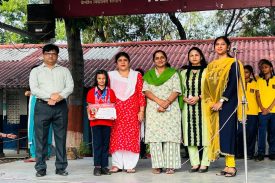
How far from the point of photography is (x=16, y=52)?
16.2 metres

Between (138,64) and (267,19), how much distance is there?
10.3 m

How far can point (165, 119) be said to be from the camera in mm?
A: 6004

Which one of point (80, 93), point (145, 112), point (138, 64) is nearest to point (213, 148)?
point (145, 112)

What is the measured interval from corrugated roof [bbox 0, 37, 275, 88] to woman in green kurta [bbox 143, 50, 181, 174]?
258 inches

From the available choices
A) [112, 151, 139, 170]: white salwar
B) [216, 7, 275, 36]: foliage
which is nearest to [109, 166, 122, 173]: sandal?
[112, 151, 139, 170]: white salwar

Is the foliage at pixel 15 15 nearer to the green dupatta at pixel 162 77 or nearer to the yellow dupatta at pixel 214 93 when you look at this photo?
the green dupatta at pixel 162 77

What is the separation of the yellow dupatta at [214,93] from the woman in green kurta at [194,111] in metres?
0.09

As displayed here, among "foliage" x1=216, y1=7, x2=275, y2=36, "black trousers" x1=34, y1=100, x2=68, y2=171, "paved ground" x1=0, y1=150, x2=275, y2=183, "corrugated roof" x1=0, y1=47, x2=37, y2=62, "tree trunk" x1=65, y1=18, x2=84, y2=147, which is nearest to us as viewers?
"paved ground" x1=0, y1=150, x2=275, y2=183

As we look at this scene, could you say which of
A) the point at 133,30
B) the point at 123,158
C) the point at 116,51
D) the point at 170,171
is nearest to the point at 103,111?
the point at 123,158

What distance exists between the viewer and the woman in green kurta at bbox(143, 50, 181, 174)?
5949 mm

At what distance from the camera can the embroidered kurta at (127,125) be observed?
20.0 feet

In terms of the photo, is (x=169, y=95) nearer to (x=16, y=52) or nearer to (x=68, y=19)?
(x=68, y=19)

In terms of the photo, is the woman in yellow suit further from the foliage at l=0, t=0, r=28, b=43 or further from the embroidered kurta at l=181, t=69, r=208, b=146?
the foliage at l=0, t=0, r=28, b=43

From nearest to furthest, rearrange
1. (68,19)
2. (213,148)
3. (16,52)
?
(213,148)
(68,19)
(16,52)
